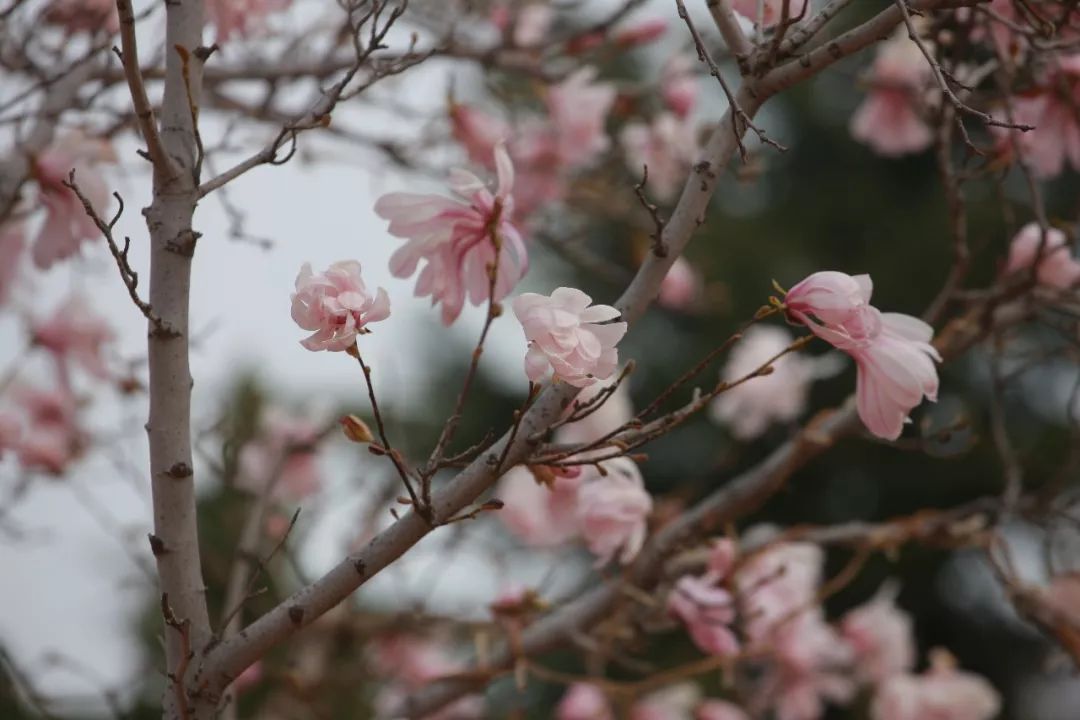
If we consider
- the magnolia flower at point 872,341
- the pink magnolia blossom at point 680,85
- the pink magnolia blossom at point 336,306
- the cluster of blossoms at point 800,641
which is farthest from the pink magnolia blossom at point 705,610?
the pink magnolia blossom at point 680,85

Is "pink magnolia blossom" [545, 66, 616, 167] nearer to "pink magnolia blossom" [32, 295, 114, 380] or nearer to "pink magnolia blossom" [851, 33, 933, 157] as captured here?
"pink magnolia blossom" [851, 33, 933, 157]

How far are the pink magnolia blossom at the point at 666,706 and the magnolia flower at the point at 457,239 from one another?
1.72 m

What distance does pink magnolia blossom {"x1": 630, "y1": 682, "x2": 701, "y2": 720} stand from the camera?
2797 millimetres

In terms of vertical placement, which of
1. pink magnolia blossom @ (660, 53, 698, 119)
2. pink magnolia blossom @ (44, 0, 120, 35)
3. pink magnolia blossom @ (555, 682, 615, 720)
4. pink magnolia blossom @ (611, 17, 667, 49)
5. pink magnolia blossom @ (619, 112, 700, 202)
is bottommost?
pink magnolia blossom @ (555, 682, 615, 720)

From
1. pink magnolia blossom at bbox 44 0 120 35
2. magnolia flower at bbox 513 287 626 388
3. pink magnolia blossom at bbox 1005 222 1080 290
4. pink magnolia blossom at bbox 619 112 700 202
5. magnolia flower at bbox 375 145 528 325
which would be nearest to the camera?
magnolia flower at bbox 513 287 626 388

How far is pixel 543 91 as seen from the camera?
96.0 inches

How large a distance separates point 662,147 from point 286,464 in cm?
111

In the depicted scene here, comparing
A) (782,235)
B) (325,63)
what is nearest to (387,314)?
(325,63)

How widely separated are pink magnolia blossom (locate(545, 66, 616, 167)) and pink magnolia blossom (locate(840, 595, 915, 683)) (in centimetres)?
110

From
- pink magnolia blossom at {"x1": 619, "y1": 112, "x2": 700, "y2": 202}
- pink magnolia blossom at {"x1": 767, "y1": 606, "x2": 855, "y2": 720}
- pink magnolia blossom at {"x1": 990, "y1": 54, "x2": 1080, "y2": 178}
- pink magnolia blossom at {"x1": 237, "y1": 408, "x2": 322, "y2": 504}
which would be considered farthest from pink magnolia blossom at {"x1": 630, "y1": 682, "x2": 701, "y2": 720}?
pink magnolia blossom at {"x1": 990, "y1": 54, "x2": 1080, "y2": 178}

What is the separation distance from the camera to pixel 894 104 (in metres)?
2.28

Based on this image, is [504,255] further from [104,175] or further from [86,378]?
[86,378]

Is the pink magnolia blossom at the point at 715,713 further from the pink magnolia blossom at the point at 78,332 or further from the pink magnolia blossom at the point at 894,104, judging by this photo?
the pink magnolia blossom at the point at 78,332

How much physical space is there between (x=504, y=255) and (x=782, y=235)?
674 centimetres
